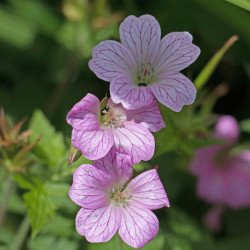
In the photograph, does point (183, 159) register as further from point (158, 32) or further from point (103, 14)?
point (158, 32)

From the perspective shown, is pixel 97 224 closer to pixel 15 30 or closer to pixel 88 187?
pixel 88 187

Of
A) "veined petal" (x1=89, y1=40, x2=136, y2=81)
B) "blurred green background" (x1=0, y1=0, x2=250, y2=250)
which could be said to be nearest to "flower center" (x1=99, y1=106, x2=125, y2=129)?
"veined petal" (x1=89, y1=40, x2=136, y2=81)

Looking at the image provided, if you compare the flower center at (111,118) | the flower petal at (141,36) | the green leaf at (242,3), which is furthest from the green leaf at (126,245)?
the green leaf at (242,3)

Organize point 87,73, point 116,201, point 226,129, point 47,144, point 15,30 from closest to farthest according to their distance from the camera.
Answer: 1. point 116,201
2. point 47,144
3. point 226,129
4. point 87,73
5. point 15,30

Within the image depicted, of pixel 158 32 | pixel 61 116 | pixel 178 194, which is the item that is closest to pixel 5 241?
pixel 61 116

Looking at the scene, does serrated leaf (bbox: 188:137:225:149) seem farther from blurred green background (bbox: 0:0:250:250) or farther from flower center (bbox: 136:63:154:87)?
blurred green background (bbox: 0:0:250:250)

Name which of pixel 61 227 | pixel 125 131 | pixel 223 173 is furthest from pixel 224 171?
pixel 125 131
